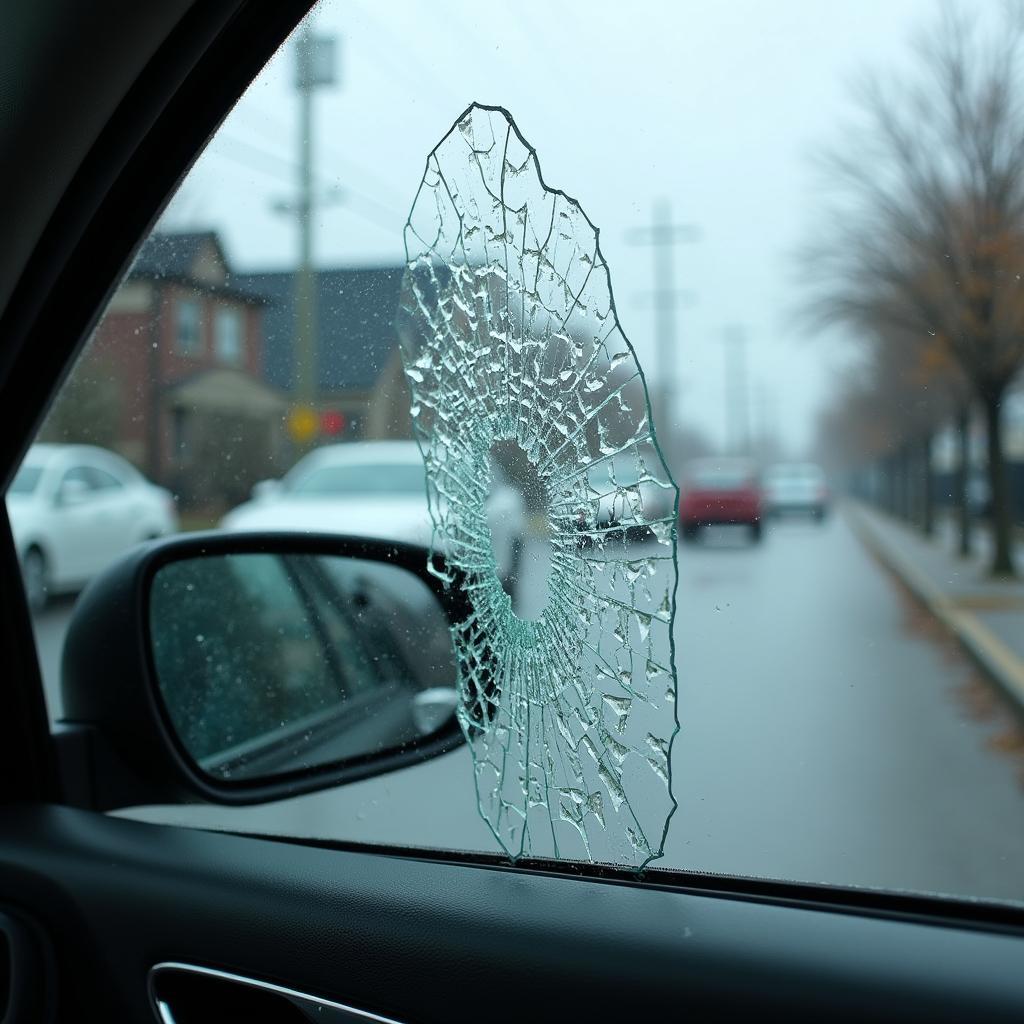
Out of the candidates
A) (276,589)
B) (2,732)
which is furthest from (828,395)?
(2,732)

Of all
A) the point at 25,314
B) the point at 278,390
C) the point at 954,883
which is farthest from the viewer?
the point at 954,883

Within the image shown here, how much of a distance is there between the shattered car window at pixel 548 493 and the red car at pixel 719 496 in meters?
0.09

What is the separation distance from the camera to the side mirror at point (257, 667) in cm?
191

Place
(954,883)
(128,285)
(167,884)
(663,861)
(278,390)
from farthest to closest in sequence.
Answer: (954,883)
(278,390)
(128,285)
(167,884)
(663,861)

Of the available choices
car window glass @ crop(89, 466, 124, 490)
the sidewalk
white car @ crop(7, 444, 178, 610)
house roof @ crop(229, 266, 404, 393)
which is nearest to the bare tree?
the sidewalk

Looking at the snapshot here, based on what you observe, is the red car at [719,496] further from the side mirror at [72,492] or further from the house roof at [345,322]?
the side mirror at [72,492]

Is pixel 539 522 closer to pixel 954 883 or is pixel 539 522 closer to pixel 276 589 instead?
pixel 276 589

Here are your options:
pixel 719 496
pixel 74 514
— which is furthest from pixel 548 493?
pixel 74 514

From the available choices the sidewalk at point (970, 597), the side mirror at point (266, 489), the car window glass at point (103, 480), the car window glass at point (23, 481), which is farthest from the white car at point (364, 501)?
the car window glass at point (103, 480)

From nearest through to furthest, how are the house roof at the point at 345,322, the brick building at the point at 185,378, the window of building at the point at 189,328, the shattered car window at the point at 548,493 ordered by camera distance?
the shattered car window at the point at 548,493 < the house roof at the point at 345,322 < the brick building at the point at 185,378 < the window of building at the point at 189,328

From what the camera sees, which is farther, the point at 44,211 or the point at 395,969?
the point at 44,211

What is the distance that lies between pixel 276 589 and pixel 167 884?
625 millimetres

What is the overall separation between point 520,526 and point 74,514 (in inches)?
93.1

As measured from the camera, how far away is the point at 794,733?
1.74 m
